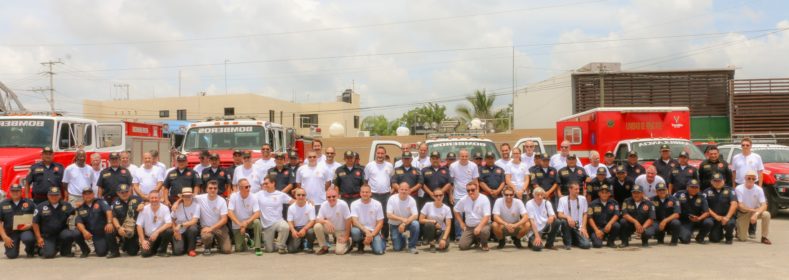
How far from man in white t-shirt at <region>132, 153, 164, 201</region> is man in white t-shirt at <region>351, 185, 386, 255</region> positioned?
3674 millimetres

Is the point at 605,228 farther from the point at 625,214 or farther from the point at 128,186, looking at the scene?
the point at 128,186

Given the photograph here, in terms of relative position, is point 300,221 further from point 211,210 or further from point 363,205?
point 211,210

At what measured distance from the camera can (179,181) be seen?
38.0ft

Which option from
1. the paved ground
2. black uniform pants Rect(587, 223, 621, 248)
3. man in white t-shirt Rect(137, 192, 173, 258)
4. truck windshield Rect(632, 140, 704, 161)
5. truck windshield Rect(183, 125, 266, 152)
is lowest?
the paved ground

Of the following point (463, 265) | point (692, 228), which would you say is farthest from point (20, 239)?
point (692, 228)

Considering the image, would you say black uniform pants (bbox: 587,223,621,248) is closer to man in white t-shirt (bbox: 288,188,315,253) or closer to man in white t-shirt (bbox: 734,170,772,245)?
man in white t-shirt (bbox: 734,170,772,245)

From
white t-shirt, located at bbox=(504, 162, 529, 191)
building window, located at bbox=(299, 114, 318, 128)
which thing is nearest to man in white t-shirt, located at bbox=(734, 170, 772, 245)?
white t-shirt, located at bbox=(504, 162, 529, 191)

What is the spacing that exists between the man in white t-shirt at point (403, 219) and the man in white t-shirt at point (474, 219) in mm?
780

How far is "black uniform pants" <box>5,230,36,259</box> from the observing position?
34.3 feet

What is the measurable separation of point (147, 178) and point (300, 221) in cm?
308

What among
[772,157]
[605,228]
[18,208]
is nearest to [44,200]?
[18,208]

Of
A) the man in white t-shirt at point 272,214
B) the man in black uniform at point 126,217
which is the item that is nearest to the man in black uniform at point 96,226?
the man in black uniform at point 126,217

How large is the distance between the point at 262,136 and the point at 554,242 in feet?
23.0

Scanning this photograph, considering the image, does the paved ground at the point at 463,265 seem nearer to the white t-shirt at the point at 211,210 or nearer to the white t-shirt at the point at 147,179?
the white t-shirt at the point at 211,210
